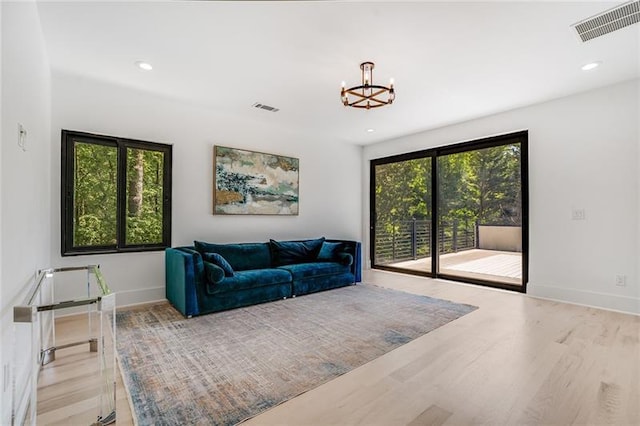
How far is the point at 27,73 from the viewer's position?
2178 mm

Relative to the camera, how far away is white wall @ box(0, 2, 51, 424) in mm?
1572

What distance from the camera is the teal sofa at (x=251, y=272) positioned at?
11.4ft

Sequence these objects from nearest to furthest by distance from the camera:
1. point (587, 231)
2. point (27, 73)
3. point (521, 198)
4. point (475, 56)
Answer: point (27, 73), point (475, 56), point (587, 231), point (521, 198)

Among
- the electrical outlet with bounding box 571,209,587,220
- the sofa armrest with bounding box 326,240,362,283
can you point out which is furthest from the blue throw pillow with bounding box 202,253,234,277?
the electrical outlet with bounding box 571,209,587,220

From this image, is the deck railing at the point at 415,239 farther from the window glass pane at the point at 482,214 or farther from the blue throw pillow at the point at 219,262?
the blue throw pillow at the point at 219,262

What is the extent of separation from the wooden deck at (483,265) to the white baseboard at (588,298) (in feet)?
1.12

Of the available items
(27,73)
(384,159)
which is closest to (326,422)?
(27,73)

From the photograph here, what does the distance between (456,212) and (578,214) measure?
1673mm

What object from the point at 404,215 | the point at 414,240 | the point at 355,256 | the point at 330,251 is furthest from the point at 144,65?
the point at 414,240

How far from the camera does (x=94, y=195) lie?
373 cm

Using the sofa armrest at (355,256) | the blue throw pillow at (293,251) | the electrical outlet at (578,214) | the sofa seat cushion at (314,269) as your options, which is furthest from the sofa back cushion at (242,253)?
the electrical outlet at (578,214)

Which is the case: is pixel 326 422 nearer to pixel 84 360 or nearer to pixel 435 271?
pixel 84 360

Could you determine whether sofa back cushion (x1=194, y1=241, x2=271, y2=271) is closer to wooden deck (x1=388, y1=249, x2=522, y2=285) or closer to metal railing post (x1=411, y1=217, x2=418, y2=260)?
metal railing post (x1=411, y1=217, x2=418, y2=260)

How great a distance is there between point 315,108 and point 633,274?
14.7ft
